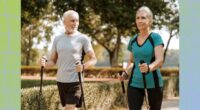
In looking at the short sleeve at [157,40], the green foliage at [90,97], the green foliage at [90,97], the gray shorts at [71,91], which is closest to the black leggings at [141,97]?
the short sleeve at [157,40]

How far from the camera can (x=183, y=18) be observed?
3.70m

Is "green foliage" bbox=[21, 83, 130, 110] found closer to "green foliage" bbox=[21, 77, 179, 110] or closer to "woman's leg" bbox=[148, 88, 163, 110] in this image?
"green foliage" bbox=[21, 77, 179, 110]

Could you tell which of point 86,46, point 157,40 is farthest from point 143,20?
point 86,46

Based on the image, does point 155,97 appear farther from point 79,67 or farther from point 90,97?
point 90,97

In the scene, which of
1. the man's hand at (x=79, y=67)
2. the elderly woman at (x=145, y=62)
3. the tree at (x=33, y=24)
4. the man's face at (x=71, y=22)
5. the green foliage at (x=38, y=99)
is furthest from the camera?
the tree at (x=33, y=24)

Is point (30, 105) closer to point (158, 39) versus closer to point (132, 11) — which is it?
point (158, 39)

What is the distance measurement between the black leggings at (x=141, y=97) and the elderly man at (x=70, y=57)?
0.70 m

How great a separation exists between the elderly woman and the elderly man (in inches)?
27.6

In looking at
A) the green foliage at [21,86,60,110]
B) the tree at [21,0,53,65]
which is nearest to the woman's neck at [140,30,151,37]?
the green foliage at [21,86,60,110]

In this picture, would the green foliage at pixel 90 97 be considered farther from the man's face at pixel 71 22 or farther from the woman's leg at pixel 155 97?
the woman's leg at pixel 155 97

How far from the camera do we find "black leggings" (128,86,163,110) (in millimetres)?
4551

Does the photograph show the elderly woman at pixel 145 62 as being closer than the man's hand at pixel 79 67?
Yes

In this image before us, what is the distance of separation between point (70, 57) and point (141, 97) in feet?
3.13

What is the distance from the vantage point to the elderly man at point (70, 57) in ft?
→ 16.8
